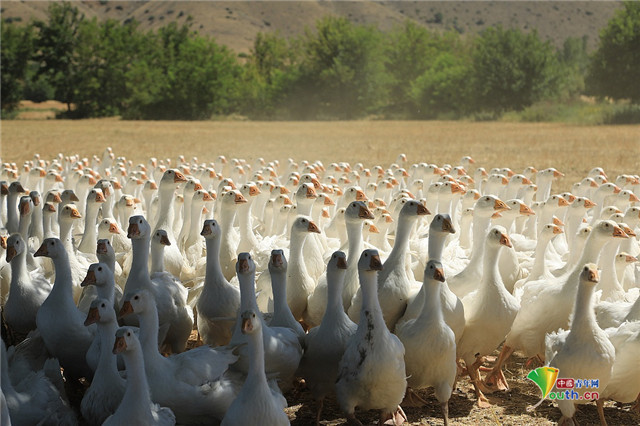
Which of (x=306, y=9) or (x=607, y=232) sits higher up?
(x=306, y=9)

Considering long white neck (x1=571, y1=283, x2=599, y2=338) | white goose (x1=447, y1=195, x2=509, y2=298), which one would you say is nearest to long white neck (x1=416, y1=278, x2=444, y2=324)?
long white neck (x1=571, y1=283, x2=599, y2=338)

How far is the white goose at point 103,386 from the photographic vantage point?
4570 mm

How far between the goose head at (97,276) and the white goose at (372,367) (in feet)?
6.10

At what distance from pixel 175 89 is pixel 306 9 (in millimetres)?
66334

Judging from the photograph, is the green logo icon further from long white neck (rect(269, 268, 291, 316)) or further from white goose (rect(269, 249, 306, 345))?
long white neck (rect(269, 268, 291, 316))

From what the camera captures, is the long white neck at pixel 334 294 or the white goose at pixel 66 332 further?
the white goose at pixel 66 332

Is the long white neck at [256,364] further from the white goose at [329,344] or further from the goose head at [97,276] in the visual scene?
the goose head at [97,276]

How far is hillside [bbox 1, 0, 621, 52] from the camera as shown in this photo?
98188 millimetres

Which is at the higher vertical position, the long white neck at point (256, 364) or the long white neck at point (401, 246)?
the long white neck at point (401, 246)

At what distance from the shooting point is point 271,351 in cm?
495

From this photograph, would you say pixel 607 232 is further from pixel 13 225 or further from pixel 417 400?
pixel 13 225

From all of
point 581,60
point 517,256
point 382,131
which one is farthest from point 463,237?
point 581,60

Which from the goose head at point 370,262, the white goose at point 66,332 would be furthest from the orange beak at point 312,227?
the white goose at point 66,332

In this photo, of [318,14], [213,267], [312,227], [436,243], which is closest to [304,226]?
[312,227]
